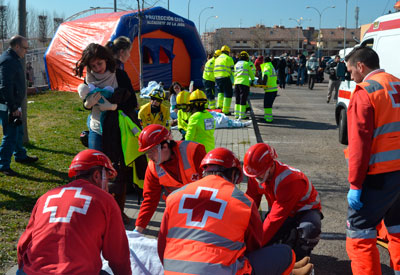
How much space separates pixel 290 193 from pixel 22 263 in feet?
6.83

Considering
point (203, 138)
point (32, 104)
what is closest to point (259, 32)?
point (32, 104)

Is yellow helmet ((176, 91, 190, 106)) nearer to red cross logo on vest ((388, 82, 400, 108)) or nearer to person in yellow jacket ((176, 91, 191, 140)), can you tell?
person in yellow jacket ((176, 91, 191, 140))

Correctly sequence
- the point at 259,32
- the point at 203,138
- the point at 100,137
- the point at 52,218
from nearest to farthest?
1. the point at 52,218
2. the point at 100,137
3. the point at 203,138
4. the point at 259,32

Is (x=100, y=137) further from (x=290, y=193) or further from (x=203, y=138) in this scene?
(x=290, y=193)

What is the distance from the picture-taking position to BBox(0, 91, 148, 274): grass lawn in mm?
4571

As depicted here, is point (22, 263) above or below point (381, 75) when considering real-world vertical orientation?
below

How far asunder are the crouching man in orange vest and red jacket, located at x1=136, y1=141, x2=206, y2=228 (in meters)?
0.96

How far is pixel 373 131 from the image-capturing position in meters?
3.32

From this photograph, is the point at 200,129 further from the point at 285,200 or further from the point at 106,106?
the point at 285,200

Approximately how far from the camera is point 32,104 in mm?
14531

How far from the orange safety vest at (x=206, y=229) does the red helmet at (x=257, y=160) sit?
2.64 feet

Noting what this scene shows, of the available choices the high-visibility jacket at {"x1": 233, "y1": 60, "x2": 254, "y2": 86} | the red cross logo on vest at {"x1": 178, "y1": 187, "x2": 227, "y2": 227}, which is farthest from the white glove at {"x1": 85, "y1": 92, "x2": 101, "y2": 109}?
the high-visibility jacket at {"x1": 233, "y1": 60, "x2": 254, "y2": 86}

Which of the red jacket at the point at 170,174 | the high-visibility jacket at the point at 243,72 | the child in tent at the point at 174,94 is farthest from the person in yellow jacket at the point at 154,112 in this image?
the high-visibility jacket at the point at 243,72

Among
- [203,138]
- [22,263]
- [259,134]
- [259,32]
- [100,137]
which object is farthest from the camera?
[259,32]
